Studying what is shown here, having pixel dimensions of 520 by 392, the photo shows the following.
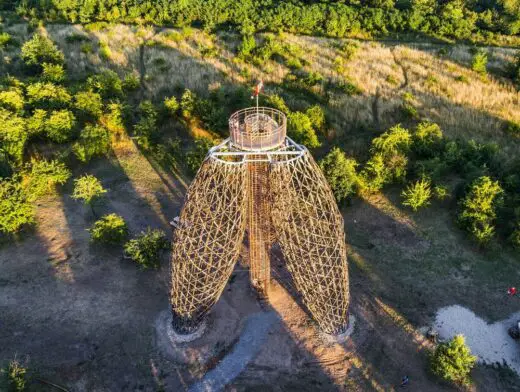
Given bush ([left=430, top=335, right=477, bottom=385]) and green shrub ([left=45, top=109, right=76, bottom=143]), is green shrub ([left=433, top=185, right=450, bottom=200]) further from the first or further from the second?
green shrub ([left=45, top=109, right=76, bottom=143])

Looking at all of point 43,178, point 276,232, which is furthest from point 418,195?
point 43,178

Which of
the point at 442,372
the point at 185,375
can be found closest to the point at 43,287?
the point at 185,375

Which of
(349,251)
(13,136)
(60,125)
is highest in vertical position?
(60,125)

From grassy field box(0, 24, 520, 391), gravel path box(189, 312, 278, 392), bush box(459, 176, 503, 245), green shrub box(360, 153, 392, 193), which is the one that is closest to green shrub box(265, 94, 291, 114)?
grassy field box(0, 24, 520, 391)

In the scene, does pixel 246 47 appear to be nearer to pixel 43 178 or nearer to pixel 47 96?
pixel 47 96

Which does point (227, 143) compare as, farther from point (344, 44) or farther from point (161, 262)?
point (344, 44)

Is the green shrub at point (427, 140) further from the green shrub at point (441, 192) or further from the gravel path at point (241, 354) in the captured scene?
the gravel path at point (241, 354)

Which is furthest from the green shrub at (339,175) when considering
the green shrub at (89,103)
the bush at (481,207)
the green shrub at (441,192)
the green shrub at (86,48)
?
the green shrub at (86,48)
